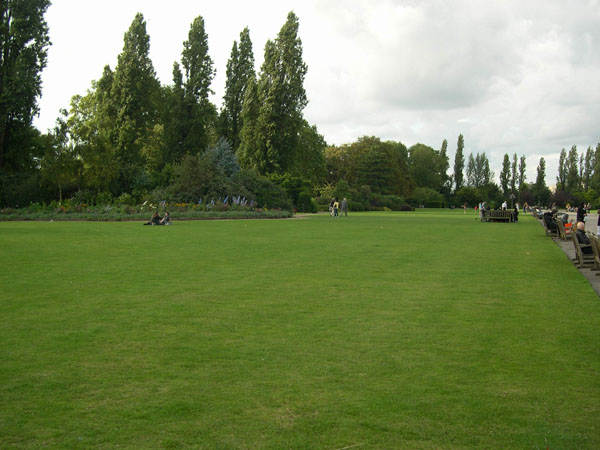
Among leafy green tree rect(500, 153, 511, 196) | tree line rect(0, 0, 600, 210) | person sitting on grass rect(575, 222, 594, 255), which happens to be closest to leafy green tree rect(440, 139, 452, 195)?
leafy green tree rect(500, 153, 511, 196)

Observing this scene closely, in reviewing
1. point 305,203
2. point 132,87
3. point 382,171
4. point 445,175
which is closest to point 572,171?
point 445,175

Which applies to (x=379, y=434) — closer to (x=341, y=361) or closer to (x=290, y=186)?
(x=341, y=361)

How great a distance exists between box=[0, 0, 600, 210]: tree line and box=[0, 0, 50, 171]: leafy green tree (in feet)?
0.25

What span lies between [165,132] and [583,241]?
45543 mm

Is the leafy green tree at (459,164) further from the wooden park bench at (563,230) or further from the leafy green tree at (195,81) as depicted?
the wooden park bench at (563,230)

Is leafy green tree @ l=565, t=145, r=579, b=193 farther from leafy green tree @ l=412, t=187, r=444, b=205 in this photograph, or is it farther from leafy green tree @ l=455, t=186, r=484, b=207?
leafy green tree @ l=412, t=187, r=444, b=205

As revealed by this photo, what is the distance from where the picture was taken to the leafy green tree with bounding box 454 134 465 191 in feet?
396

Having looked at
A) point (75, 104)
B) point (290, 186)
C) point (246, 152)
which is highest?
point (75, 104)

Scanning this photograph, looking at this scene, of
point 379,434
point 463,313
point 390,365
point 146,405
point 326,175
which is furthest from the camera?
point 326,175

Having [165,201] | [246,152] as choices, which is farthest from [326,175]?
[165,201]

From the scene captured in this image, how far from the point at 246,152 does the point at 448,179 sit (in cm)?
7733

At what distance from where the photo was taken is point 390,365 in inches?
202

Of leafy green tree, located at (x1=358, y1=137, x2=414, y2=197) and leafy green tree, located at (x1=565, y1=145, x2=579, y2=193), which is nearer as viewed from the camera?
leafy green tree, located at (x1=358, y1=137, x2=414, y2=197)

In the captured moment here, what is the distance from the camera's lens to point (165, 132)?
174ft
